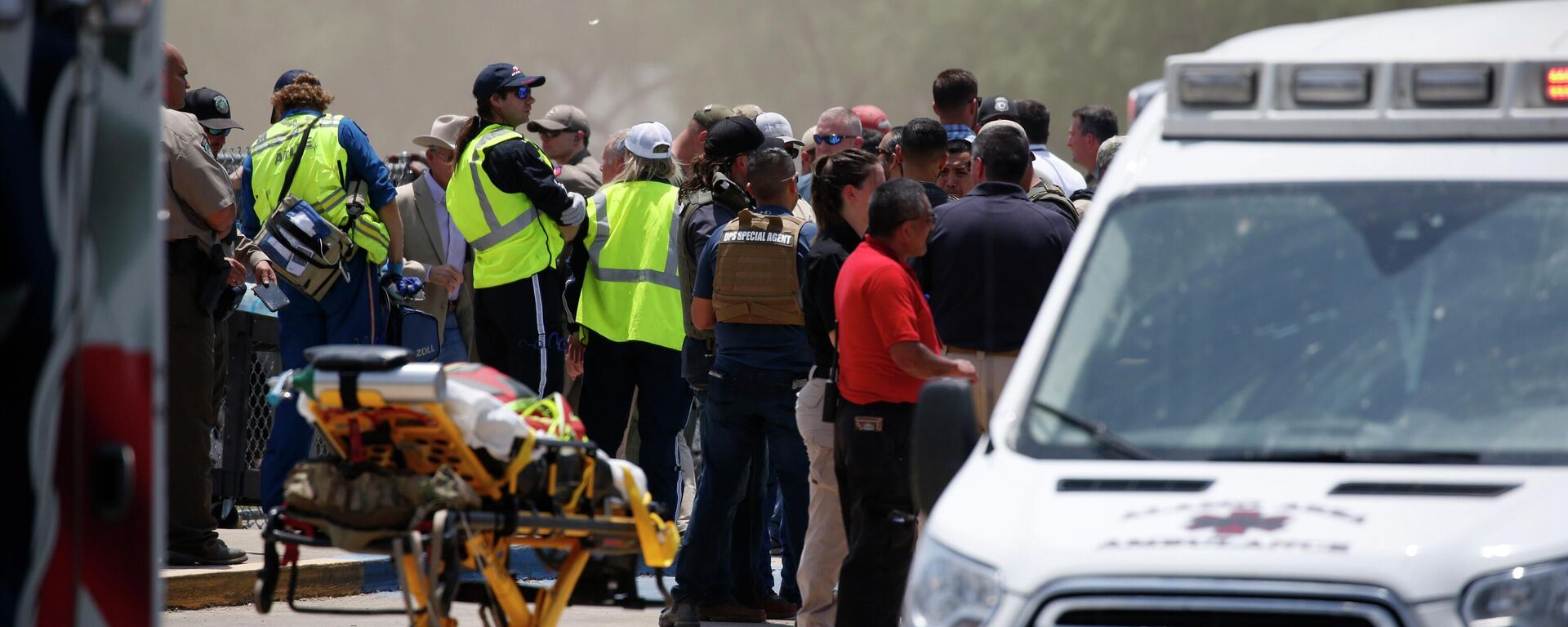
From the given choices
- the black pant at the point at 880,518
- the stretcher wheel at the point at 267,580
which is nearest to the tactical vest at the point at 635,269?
the black pant at the point at 880,518

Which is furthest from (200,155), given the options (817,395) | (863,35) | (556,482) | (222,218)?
(863,35)

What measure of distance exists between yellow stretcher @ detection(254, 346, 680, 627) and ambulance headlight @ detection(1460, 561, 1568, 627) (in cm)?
249

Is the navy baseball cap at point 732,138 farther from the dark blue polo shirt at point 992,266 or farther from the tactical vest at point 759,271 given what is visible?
the dark blue polo shirt at point 992,266

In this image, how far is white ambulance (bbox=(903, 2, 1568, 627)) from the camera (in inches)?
160

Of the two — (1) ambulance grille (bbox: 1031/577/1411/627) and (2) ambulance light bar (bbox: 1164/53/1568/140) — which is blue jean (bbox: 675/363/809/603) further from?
(1) ambulance grille (bbox: 1031/577/1411/627)

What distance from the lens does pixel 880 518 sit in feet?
24.0

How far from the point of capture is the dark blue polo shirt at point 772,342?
27.7 feet

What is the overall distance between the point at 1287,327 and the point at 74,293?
9.23 feet

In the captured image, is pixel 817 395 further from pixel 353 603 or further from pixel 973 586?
pixel 973 586

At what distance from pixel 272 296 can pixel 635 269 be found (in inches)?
70.0

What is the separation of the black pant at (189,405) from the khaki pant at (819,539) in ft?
9.15

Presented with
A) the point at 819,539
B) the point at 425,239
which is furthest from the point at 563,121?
the point at 819,539

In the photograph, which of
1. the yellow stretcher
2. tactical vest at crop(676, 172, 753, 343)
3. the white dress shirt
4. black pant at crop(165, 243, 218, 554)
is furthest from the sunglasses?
the yellow stretcher

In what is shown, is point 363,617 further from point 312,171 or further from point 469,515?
point 469,515
